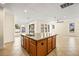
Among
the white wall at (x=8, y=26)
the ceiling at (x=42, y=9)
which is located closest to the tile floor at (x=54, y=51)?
the white wall at (x=8, y=26)

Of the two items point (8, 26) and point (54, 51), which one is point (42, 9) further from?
point (54, 51)

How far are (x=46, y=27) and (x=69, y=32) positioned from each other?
8.70ft

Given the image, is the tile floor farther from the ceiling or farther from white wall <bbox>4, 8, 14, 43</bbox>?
the ceiling

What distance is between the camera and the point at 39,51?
11.4 feet

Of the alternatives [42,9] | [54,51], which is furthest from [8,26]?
[54,51]

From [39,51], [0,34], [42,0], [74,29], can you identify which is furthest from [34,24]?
[42,0]

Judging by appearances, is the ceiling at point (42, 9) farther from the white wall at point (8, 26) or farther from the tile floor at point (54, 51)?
the tile floor at point (54, 51)

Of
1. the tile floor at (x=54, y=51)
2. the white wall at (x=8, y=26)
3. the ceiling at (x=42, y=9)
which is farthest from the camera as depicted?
the white wall at (x=8, y=26)

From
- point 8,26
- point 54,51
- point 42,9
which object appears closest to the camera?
point 54,51

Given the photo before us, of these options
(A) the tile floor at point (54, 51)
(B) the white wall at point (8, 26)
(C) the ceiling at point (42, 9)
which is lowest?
(A) the tile floor at point (54, 51)

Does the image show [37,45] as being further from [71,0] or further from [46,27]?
[46,27]

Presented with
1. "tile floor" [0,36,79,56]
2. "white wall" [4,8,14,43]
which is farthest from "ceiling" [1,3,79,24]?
"tile floor" [0,36,79,56]

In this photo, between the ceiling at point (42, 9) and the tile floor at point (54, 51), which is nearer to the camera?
the tile floor at point (54, 51)

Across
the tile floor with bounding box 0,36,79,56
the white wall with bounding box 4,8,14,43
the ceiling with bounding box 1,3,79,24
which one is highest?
the ceiling with bounding box 1,3,79,24
